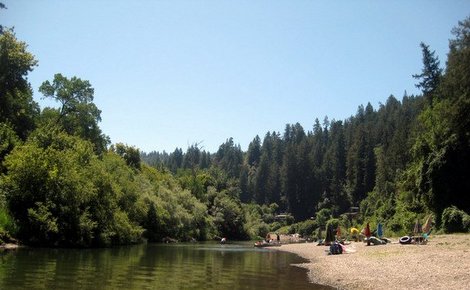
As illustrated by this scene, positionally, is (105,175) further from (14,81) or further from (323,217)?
(323,217)

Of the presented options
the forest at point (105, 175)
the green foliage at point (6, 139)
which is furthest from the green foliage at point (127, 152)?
the green foliage at point (6, 139)

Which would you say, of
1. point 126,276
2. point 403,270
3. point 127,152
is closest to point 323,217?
point 127,152

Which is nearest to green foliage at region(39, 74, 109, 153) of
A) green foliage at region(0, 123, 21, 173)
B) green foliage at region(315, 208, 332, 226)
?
green foliage at region(0, 123, 21, 173)

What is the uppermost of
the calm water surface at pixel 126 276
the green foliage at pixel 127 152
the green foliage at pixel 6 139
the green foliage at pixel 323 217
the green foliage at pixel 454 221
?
the green foliage at pixel 127 152

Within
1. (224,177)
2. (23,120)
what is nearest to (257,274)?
(23,120)

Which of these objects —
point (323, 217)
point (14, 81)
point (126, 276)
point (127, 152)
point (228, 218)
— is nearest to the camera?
point (126, 276)

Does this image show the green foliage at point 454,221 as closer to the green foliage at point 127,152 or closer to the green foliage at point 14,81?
the green foliage at point 14,81

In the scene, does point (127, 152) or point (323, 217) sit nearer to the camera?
point (127, 152)

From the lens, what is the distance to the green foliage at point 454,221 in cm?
4115

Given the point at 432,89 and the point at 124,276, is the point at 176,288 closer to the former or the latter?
the point at 124,276

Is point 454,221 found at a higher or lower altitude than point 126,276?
higher

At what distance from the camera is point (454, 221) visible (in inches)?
1674

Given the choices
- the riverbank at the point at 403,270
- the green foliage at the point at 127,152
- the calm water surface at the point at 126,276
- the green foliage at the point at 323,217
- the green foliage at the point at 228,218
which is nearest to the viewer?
the calm water surface at the point at 126,276

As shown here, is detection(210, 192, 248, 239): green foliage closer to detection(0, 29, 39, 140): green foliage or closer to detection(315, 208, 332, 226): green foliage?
detection(315, 208, 332, 226): green foliage
